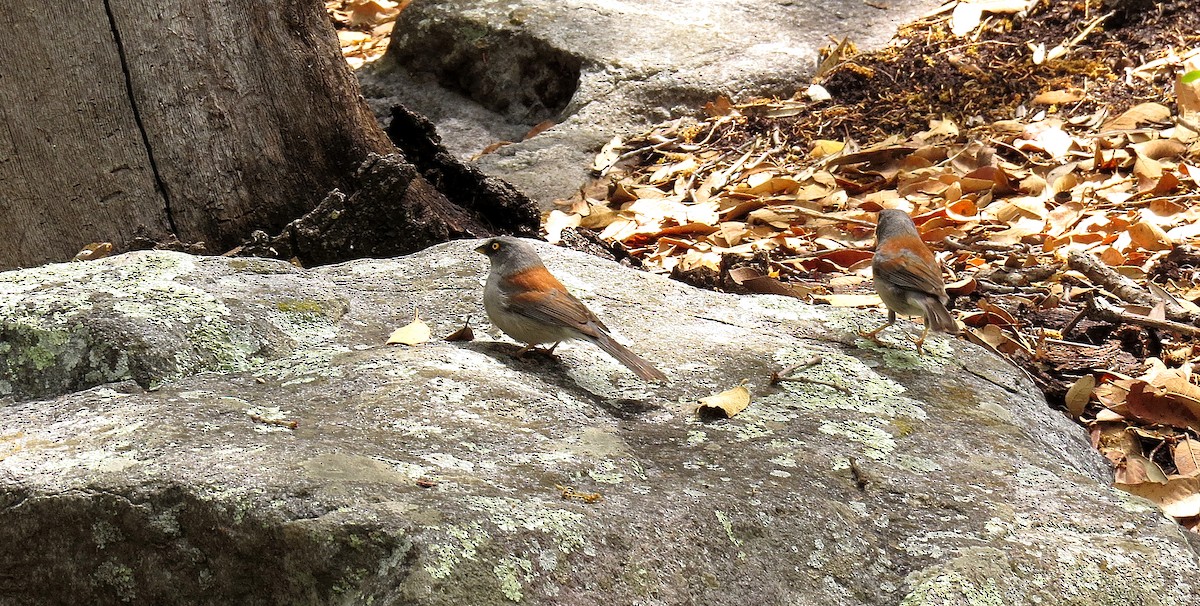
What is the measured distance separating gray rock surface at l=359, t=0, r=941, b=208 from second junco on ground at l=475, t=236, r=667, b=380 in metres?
3.70

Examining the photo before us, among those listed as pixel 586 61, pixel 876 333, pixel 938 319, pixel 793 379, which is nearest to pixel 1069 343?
pixel 938 319

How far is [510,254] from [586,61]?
4516 millimetres

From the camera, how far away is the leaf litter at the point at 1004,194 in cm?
470

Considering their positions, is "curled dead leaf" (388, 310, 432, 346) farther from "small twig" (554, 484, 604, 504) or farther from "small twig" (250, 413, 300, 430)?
"small twig" (554, 484, 604, 504)

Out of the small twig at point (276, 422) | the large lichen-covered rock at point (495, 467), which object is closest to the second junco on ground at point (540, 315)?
the large lichen-covered rock at point (495, 467)

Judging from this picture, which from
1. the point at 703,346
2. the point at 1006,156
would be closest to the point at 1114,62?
the point at 1006,156

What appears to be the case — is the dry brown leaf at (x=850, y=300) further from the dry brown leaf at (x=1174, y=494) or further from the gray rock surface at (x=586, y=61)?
the gray rock surface at (x=586, y=61)

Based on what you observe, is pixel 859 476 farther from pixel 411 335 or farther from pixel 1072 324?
pixel 1072 324

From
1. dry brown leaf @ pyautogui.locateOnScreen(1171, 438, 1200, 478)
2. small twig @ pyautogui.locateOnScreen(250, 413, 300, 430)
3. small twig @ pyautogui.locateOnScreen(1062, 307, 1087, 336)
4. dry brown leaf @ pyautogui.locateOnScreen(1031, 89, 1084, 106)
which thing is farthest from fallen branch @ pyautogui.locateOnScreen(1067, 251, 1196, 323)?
small twig @ pyautogui.locateOnScreen(250, 413, 300, 430)

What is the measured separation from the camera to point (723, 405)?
3318mm

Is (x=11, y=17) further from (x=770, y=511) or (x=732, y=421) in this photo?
(x=770, y=511)

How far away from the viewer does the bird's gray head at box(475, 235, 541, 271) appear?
3992mm

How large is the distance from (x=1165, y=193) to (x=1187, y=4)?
2368mm

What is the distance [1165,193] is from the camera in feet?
19.3
